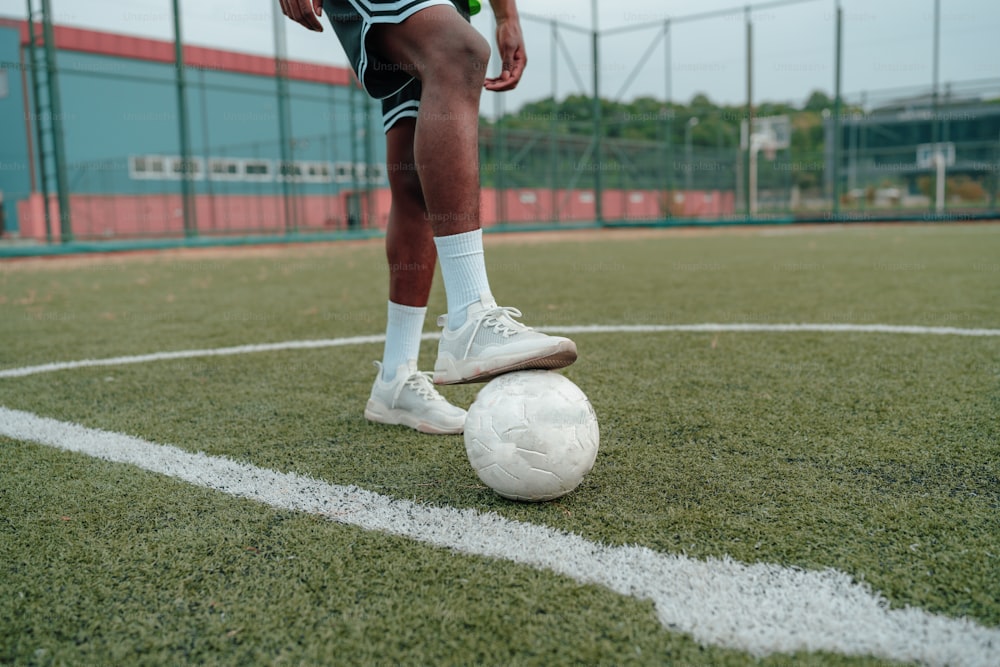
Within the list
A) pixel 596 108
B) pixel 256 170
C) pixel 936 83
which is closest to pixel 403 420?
pixel 596 108

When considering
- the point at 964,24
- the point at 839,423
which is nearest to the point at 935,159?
the point at 964,24

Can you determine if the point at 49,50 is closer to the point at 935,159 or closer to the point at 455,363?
the point at 455,363

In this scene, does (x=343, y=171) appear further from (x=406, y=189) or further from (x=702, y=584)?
(x=702, y=584)

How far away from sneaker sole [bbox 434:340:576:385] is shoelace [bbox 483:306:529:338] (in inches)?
3.5

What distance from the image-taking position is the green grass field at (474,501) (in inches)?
40.5

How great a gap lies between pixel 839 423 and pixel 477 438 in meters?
1.01

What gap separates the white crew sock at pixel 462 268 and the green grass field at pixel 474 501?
37cm

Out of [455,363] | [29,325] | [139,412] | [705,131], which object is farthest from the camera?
[705,131]

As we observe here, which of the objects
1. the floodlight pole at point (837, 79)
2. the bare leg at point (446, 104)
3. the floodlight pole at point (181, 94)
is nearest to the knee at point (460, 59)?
the bare leg at point (446, 104)

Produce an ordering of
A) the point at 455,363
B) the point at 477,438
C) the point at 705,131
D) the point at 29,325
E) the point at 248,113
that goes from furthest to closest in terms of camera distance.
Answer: the point at 248,113, the point at 705,131, the point at 29,325, the point at 455,363, the point at 477,438

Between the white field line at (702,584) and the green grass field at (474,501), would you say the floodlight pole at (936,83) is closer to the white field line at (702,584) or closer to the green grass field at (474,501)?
the green grass field at (474,501)

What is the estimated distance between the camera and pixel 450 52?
71.3 inches

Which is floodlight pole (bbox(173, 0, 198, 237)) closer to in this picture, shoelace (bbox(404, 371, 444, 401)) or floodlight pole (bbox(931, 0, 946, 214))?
shoelace (bbox(404, 371, 444, 401))

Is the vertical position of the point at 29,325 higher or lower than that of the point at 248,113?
lower
